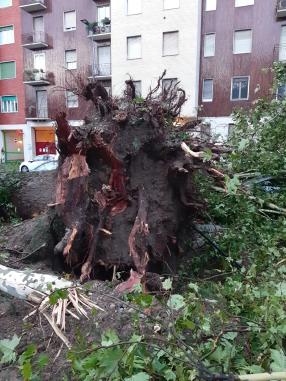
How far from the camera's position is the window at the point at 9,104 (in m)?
27.2

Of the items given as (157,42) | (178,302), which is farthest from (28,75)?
(178,302)

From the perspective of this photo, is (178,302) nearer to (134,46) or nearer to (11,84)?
(134,46)

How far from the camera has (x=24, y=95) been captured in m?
26.6

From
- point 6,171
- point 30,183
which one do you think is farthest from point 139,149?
point 6,171

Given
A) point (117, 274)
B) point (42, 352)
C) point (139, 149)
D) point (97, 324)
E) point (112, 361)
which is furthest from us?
point (139, 149)

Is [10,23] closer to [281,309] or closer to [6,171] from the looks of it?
[6,171]

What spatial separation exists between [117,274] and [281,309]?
86.9 inches

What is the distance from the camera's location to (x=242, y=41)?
65.2ft

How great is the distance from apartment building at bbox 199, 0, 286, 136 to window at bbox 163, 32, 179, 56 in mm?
1547

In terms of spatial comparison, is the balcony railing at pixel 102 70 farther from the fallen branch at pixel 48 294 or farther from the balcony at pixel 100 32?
the fallen branch at pixel 48 294

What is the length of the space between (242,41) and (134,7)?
7.04m

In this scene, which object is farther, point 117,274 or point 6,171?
point 6,171

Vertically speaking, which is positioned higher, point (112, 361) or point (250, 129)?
point (250, 129)

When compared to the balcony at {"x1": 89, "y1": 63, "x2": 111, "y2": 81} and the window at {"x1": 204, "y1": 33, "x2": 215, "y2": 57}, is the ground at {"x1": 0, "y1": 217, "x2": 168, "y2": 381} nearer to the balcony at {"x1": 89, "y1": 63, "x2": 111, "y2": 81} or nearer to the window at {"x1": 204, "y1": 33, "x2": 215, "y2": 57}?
the window at {"x1": 204, "y1": 33, "x2": 215, "y2": 57}
